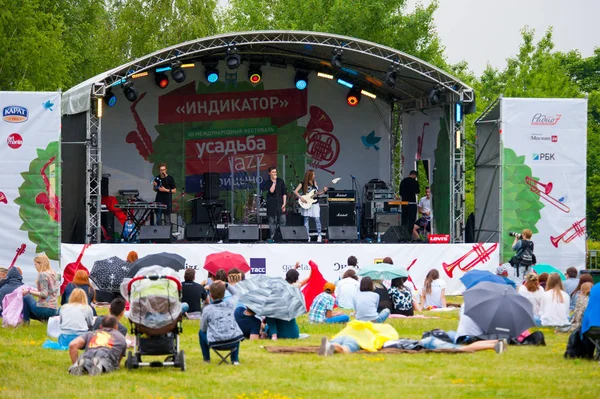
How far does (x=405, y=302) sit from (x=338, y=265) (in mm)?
5240

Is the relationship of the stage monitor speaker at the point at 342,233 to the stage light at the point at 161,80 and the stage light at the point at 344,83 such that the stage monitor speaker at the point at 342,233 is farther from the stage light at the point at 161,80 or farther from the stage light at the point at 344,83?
the stage light at the point at 161,80

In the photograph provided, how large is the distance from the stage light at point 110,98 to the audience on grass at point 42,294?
9631 millimetres

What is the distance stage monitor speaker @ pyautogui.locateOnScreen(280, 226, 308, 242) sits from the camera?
22.7 metres

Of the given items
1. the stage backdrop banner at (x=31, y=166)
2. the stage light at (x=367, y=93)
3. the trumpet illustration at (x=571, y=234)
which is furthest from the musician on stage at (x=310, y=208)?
the stage backdrop banner at (x=31, y=166)

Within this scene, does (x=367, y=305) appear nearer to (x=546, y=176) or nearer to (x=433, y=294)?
(x=433, y=294)

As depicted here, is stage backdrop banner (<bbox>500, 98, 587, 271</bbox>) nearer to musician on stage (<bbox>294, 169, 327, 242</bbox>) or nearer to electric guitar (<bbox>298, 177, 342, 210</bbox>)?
musician on stage (<bbox>294, 169, 327, 242</bbox>)

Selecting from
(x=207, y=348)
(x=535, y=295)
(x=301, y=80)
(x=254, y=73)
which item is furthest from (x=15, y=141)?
(x=535, y=295)

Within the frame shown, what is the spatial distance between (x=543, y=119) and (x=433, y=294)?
6100 mm

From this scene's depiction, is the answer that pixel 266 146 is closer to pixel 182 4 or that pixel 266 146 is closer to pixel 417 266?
pixel 417 266

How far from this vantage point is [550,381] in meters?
10.7

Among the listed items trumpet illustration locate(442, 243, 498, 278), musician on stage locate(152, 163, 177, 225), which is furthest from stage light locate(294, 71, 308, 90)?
trumpet illustration locate(442, 243, 498, 278)

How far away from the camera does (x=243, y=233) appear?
22.3 meters

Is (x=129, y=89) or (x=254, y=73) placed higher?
(x=254, y=73)

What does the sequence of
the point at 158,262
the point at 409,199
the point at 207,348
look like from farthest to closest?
the point at 409,199 → the point at 158,262 → the point at 207,348
